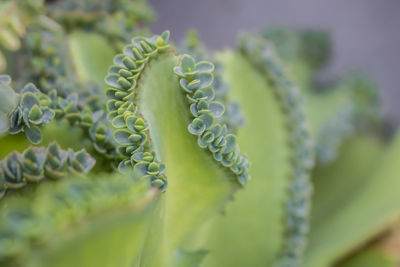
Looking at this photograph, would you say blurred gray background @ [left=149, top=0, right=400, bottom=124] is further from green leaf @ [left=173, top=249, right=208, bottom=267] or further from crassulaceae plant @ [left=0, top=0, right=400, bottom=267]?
green leaf @ [left=173, top=249, right=208, bottom=267]

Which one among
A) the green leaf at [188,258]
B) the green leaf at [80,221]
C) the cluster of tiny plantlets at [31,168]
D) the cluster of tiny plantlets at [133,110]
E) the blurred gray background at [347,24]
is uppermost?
the blurred gray background at [347,24]

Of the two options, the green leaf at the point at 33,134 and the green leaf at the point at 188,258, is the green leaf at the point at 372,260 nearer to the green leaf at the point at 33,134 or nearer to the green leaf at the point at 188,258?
the green leaf at the point at 188,258

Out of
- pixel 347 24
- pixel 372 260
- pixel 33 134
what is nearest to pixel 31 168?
pixel 33 134

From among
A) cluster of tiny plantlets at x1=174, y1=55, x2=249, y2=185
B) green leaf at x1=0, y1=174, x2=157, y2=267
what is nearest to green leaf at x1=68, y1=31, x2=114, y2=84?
cluster of tiny plantlets at x1=174, y1=55, x2=249, y2=185

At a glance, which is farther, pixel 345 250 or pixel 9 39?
pixel 345 250

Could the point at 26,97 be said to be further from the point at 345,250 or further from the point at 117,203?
the point at 345,250

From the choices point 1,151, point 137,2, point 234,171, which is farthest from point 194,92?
point 137,2

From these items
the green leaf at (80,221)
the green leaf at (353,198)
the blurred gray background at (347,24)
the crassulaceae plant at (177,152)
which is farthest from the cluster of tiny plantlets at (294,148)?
the blurred gray background at (347,24)
